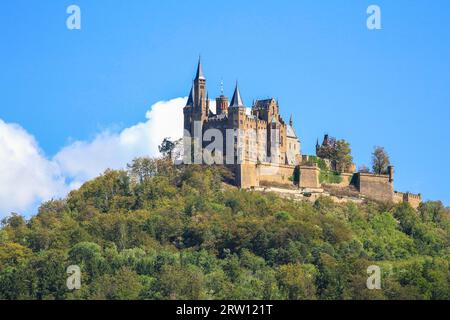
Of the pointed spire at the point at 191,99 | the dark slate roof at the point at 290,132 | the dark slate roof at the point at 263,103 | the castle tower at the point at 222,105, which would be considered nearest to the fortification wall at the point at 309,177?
the dark slate roof at the point at 290,132

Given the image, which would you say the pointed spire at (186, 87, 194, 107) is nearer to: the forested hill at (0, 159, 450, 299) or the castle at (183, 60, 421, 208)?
the castle at (183, 60, 421, 208)

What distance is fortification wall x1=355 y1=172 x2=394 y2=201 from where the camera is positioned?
118125 millimetres

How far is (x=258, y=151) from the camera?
115688mm

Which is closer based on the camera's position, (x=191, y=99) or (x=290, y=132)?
(x=191, y=99)

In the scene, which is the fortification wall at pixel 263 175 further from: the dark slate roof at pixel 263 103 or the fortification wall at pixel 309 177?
the dark slate roof at pixel 263 103

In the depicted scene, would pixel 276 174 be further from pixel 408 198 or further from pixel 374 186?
pixel 408 198

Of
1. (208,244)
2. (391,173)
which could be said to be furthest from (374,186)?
(208,244)

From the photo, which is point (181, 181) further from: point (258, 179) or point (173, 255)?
point (173, 255)

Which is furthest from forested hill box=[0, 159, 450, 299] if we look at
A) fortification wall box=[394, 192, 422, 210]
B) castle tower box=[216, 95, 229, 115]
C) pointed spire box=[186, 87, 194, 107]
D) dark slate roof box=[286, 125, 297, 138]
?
dark slate roof box=[286, 125, 297, 138]

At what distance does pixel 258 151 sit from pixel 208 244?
11.7 metres

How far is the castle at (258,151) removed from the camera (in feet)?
373

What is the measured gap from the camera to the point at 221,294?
93688 mm

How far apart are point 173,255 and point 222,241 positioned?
201 inches
